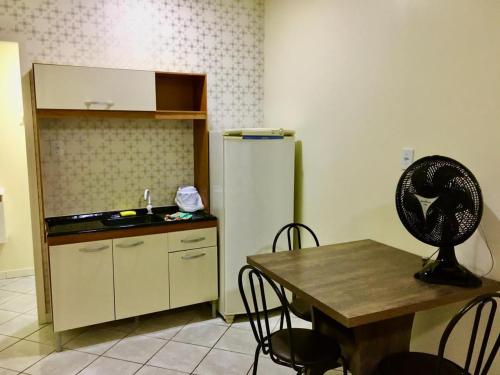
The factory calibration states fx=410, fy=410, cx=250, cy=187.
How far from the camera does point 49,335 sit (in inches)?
116

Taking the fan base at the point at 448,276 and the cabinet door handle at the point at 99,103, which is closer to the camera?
the fan base at the point at 448,276

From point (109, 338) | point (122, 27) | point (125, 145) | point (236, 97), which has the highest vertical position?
point (122, 27)

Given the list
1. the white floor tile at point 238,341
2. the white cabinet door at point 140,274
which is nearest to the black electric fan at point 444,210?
the white floor tile at point 238,341

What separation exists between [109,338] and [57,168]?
50.8 inches

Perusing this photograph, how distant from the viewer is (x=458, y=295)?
5.51 feet

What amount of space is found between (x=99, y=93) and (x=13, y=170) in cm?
172

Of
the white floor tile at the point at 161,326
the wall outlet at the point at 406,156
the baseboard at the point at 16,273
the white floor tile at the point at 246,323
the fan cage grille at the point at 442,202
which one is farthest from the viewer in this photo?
the baseboard at the point at 16,273

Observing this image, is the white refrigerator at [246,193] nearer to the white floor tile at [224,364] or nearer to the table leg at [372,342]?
the white floor tile at [224,364]

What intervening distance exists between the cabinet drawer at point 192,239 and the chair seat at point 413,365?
5.39 ft

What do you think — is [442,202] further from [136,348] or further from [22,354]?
[22,354]

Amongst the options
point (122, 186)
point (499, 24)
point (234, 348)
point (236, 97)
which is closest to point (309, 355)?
point (234, 348)

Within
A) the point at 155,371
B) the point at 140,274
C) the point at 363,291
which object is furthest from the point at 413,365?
the point at 140,274

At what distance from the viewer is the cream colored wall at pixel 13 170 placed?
3.81 metres

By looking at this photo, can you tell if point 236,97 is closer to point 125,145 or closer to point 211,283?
point 125,145
